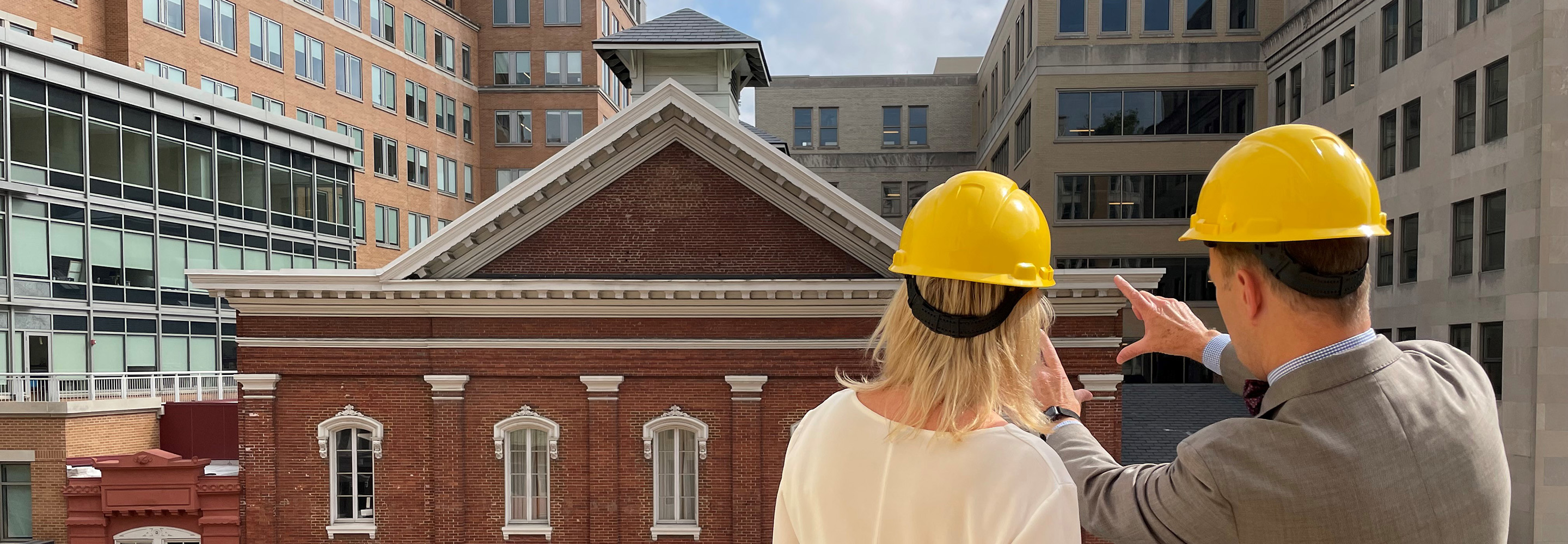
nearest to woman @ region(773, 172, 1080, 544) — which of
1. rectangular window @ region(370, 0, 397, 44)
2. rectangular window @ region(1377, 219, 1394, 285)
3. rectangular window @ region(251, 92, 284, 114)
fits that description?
rectangular window @ region(1377, 219, 1394, 285)

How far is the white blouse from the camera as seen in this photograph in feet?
6.71

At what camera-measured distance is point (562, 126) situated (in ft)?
179

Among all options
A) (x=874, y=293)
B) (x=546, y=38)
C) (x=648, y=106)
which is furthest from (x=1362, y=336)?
(x=546, y=38)

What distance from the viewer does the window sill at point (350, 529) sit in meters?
16.2

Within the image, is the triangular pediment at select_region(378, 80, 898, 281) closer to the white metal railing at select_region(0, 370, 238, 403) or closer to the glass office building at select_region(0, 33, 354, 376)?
the white metal railing at select_region(0, 370, 238, 403)

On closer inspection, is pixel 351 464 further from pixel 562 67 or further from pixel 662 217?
pixel 562 67

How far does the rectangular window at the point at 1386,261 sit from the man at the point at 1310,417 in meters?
28.2

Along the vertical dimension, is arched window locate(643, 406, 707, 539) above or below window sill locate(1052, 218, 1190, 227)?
below

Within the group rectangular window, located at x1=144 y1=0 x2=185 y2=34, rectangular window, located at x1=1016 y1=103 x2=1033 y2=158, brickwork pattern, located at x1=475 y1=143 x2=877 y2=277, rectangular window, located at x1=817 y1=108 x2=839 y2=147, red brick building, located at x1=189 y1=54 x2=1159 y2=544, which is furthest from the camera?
rectangular window, located at x1=817 y1=108 x2=839 y2=147

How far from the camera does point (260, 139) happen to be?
35.2m

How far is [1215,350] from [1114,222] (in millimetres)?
33230

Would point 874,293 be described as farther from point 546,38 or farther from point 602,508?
point 546,38

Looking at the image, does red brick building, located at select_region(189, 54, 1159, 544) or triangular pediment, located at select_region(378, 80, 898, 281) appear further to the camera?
triangular pediment, located at select_region(378, 80, 898, 281)

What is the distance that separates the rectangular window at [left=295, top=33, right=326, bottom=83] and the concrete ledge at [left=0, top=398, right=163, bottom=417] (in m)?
24.3
